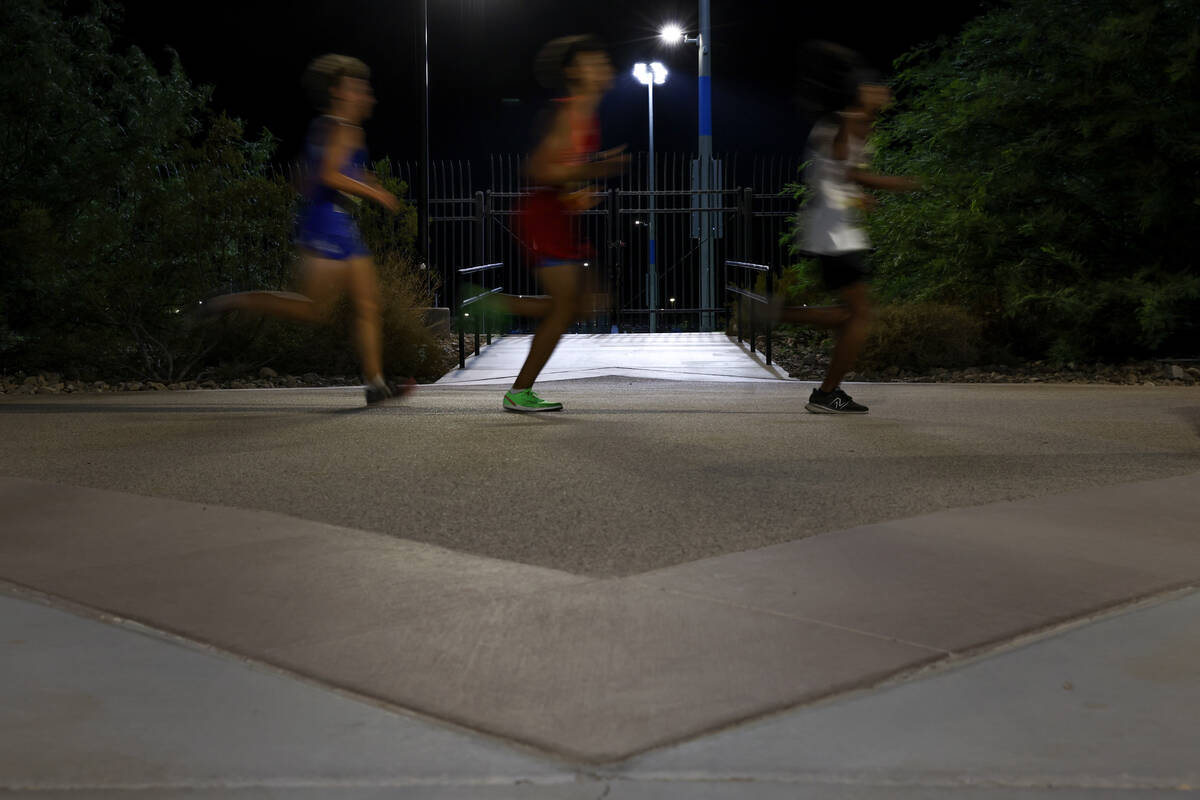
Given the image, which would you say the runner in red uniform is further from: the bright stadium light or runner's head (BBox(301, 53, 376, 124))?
the bright stadium light

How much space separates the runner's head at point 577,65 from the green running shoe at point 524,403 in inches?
75.4

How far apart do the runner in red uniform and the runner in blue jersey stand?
0.86 metres

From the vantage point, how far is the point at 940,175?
1533 centimetres

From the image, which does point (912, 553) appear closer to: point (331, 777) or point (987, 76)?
point (331, 777)

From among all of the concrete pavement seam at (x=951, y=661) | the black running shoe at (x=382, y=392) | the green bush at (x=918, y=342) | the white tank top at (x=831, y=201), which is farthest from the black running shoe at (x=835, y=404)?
the green bush at (x=918, y=342)

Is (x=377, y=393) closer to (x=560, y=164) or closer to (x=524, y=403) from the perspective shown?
(x=524, y=403)

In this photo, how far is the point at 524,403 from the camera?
27.0 ft

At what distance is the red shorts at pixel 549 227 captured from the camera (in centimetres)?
738

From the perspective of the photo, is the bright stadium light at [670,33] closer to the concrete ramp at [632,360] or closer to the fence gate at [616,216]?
the fence gate at [616,216]

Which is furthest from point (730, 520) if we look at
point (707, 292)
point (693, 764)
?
point (707, 292)

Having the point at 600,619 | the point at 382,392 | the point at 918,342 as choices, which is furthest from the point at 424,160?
the point at 600,619

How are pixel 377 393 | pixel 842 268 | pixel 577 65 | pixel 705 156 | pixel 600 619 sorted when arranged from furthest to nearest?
pixel 705 156, pixel 377 393, pixel 842 268, pixel 577 65, pixel 600 619

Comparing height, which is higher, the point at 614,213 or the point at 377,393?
the point at 614,213

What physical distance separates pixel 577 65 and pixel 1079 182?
7978 millimetres
